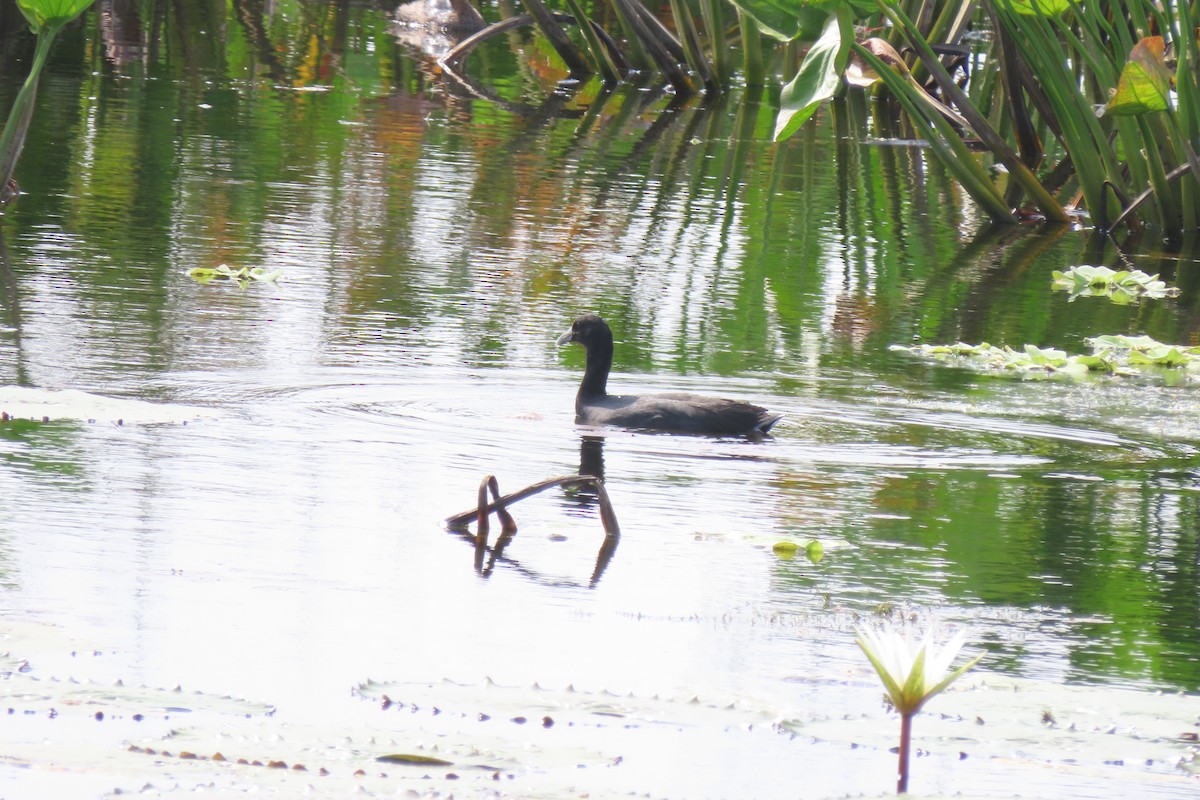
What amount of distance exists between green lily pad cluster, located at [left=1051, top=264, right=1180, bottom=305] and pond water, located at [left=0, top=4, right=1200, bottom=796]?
18 cm

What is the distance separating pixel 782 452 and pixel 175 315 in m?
4.03

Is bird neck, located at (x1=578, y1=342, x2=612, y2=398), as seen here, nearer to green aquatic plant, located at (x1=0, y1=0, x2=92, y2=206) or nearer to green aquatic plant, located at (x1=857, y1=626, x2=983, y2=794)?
green aquatic plant, located at (x1=0, y1=0, x2=92, y2=206)

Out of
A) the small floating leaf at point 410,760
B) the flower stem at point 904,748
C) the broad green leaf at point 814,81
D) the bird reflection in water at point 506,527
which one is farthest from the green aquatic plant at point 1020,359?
the flower stem at point 904,748

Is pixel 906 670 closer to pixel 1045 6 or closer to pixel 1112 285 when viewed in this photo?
pixel 1112 285

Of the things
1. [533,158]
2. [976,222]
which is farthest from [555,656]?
[533,158]

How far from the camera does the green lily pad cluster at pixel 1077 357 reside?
11867 mm

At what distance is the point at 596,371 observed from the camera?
401 inches

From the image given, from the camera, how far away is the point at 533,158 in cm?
2034

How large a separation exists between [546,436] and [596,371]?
0.64m

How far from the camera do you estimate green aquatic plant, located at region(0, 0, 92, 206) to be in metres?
11.5

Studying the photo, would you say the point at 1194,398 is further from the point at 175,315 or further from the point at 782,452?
the point at 175,315

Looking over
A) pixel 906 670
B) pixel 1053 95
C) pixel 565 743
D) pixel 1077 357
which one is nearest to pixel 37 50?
pixel 1077 357

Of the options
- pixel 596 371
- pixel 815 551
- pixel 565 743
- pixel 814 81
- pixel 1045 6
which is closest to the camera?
pixel 565 743

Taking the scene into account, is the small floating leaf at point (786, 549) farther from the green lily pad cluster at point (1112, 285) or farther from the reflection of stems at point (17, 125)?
the green lily pad cluster at point (1112, 285)
